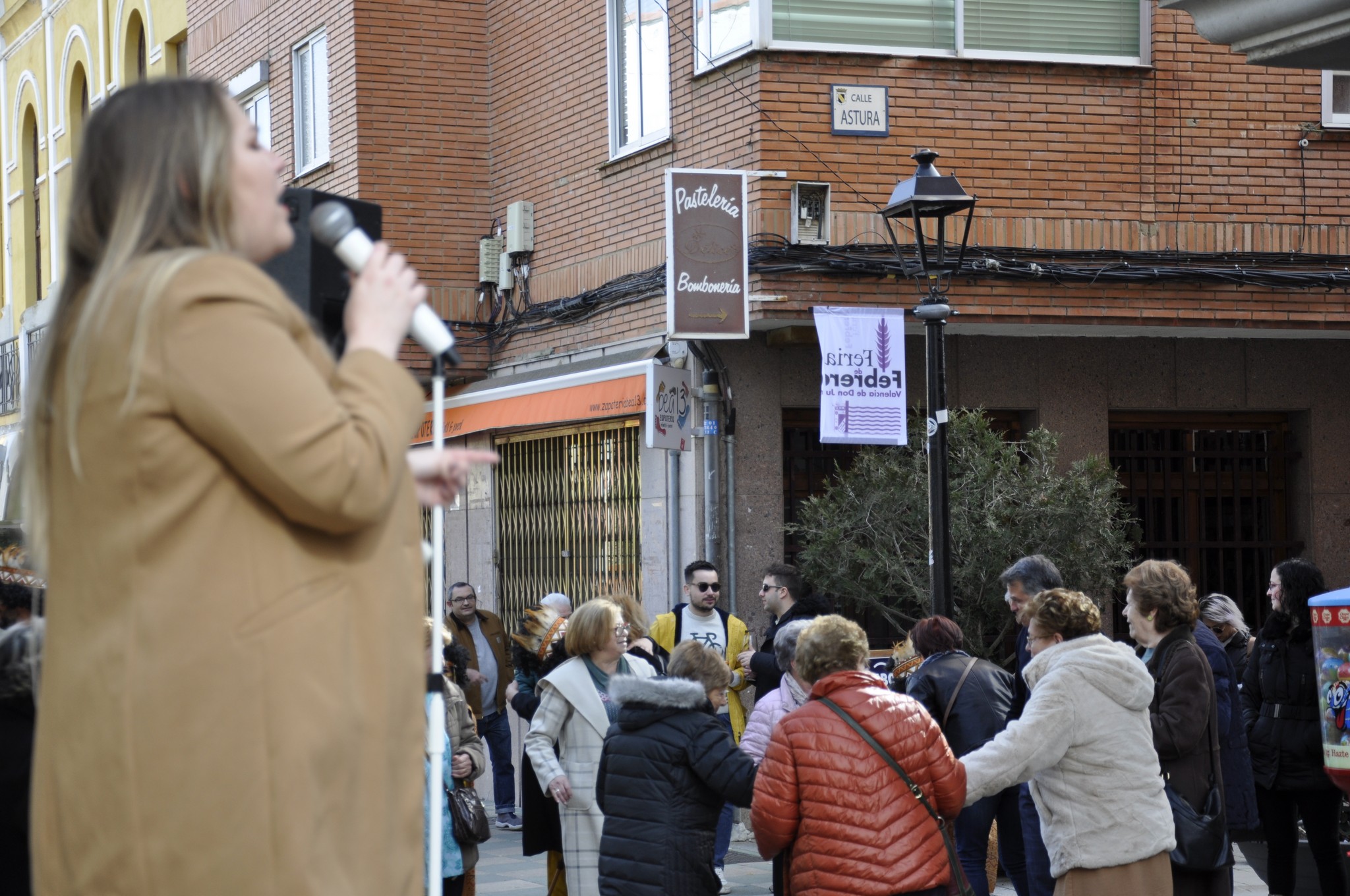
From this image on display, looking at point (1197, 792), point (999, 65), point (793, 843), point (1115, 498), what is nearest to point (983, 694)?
point (1197, 792)

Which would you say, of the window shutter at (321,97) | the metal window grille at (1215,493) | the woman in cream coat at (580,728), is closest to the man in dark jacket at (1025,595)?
the woman in cream coat at (580,728)

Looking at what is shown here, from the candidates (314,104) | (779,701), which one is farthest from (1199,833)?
(314,104)

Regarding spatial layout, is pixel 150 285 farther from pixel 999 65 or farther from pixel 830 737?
pixel 999 65

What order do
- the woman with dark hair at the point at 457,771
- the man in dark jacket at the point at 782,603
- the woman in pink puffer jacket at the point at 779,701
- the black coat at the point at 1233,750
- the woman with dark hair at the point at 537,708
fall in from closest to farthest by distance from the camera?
the woman with dark hair at the point at 457,771
the woman in pink puffer jacket at the point at 779,701
the woman with dark hair at the point at 537,708
the black coat at the point at 1233,750
the man in dark jacket at the point at 782,603

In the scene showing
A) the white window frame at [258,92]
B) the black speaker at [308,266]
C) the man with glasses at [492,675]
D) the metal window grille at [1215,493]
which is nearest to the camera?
the black speaker at [308,266]

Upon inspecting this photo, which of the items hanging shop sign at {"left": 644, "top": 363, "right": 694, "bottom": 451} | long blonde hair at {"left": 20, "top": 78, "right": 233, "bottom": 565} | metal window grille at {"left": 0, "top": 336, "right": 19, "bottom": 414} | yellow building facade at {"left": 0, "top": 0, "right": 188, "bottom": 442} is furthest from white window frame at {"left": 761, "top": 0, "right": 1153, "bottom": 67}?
metal window grille at {"left": 0, "top": 336, "right": 19, "bottom": 414}

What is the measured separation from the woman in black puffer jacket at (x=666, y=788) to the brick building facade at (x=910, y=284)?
6.27 meters

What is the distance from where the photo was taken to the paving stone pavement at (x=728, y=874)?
1052 centimetres

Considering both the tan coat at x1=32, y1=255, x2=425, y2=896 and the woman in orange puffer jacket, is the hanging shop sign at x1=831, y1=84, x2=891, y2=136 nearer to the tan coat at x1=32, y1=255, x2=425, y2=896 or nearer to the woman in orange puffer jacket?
the woman in orange puffer jacket

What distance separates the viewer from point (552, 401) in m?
14.9

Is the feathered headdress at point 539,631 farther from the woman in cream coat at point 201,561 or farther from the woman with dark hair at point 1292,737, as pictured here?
the woman in cream coat at point 201,561

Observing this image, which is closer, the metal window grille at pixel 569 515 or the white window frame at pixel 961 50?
the white window frame at pixel 961 50

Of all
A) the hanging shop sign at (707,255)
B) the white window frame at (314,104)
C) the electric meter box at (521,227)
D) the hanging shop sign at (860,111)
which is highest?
the white window frame at (314,104)

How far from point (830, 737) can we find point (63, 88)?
25.9 metres
